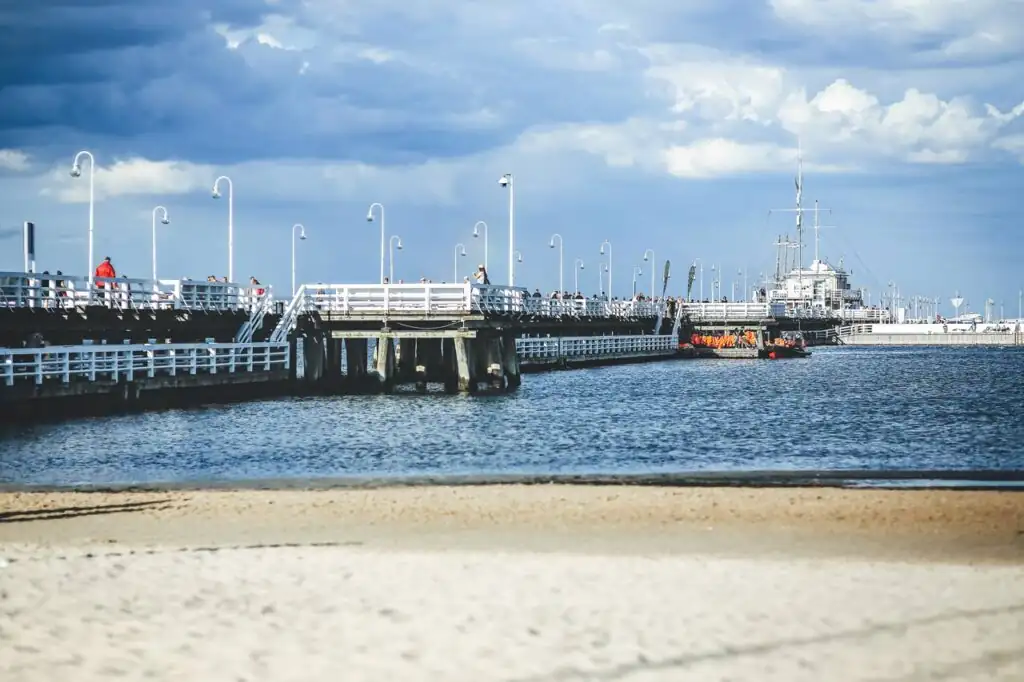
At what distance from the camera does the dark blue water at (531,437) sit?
2678 centimetres

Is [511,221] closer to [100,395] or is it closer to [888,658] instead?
[100,395]

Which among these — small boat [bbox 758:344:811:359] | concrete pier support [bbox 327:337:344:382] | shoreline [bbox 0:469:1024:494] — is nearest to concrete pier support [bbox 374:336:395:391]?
concrete pier support [bbox 327:337:344:382]

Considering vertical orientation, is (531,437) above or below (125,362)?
below

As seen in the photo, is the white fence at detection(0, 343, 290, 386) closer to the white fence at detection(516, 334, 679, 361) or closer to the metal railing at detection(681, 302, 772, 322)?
the white fence at detection(516, 334, 679, 361)

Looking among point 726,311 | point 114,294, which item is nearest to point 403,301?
point 114,294

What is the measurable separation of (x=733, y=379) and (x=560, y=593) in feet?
200

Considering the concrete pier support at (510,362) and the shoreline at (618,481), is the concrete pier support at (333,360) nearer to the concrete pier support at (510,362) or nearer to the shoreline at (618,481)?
the concrete pier support at (510,362)

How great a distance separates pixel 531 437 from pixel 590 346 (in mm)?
56459

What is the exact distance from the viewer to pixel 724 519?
18188 millimetres

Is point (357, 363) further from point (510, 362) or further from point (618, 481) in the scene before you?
point (618, 481)

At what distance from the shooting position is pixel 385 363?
179 ft

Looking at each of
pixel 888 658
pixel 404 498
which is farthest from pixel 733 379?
pixel 888 658

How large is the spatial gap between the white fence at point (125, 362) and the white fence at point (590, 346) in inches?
881

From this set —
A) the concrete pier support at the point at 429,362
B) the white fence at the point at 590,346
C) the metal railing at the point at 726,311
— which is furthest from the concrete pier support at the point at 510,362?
the metal railing at the point at 726,311
